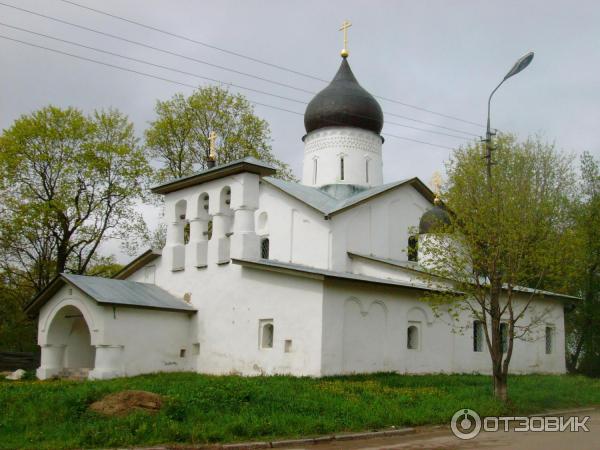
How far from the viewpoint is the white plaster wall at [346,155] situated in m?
25.4

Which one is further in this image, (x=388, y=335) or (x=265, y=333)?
(x=388, y=335)

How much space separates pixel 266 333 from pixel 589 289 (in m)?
16.5

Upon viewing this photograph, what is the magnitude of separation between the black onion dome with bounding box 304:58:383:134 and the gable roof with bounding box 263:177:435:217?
2.72 meters

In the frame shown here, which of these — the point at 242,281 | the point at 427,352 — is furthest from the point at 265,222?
the point at 427,352

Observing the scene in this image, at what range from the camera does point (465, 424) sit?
1163 centimetres

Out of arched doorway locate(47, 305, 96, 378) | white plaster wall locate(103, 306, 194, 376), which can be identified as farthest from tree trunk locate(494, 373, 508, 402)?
arched doorway locate(47, 305, 96, 378)

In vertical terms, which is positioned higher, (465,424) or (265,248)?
(265,248)

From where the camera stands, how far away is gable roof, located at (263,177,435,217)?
69.9 feet

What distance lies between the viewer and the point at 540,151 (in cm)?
1812

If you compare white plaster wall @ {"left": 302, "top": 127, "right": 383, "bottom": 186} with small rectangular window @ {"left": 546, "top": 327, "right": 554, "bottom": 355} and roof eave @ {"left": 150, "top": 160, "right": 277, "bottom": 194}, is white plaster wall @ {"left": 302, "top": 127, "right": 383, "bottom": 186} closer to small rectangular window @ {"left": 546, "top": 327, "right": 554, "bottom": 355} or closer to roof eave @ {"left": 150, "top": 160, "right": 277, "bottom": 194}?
roof eave @ {"left": 150, "top": 160, "right": 277, "bottom": 194}

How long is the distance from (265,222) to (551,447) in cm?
1533

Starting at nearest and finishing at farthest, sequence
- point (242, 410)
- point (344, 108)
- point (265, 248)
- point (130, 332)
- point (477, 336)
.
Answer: point (242, 410), point (130, 332), point (477, 336), point (265, 248), point (344, 108)

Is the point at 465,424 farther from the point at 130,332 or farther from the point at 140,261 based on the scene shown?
the point at 140,261

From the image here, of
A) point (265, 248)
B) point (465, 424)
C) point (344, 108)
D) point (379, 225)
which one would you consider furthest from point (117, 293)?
point (344, 108)
